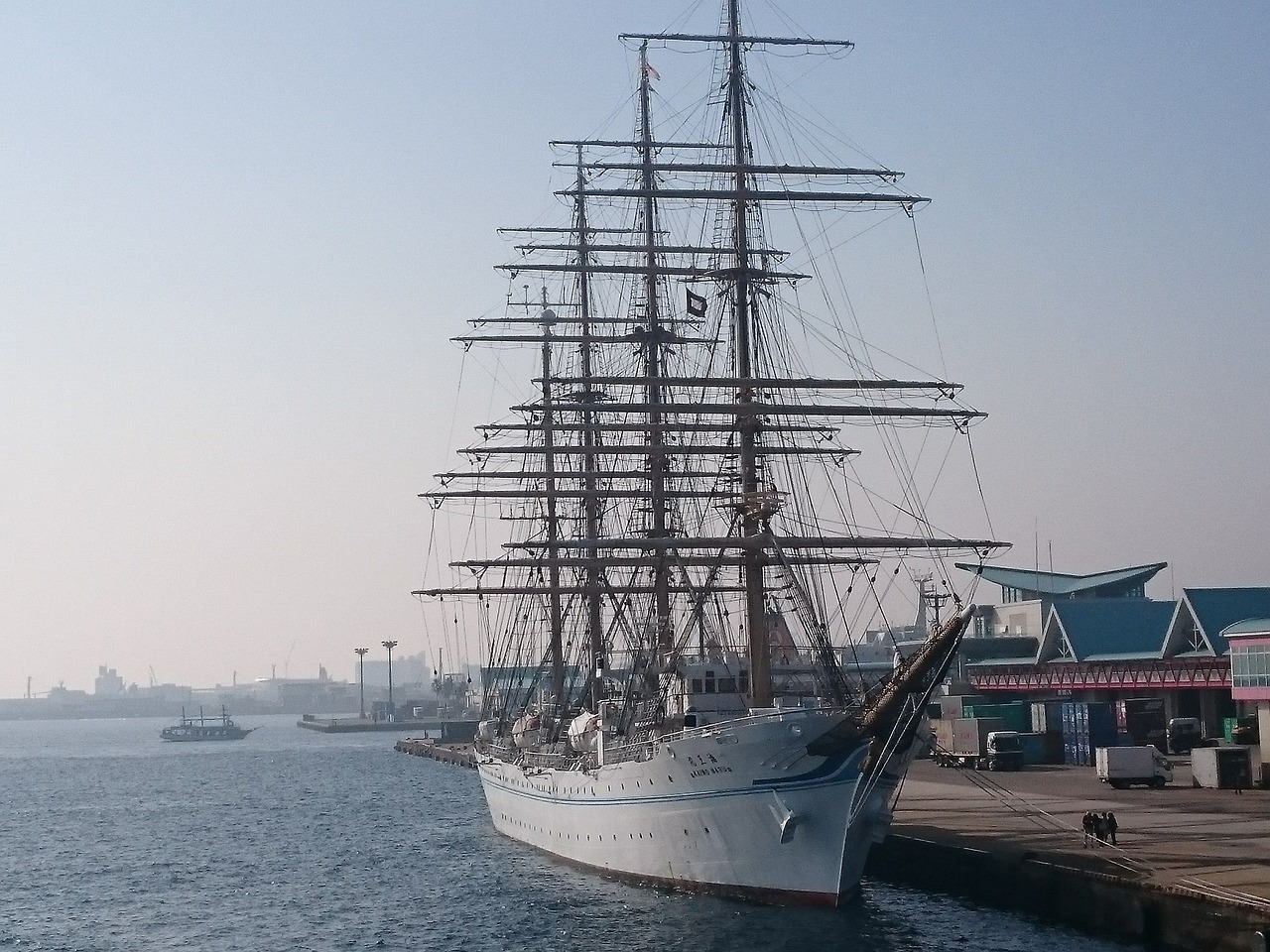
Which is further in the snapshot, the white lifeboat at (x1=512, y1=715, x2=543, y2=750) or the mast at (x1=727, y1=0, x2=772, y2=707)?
the white lifeboat at (x1=512, y1=715, x2=543, y2=750)

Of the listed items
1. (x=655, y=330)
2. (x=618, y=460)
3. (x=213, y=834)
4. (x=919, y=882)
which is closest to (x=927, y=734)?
(x=919, y=882)

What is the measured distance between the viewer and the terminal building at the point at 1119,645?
86.5 m

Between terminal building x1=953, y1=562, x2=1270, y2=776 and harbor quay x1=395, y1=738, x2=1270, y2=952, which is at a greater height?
terminal building x1=953, y1=562, x2=1270, y2=776

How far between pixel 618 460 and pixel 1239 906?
5624cm

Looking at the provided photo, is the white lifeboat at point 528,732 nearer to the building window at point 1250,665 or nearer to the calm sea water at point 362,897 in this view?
the calm sea water at point 362,897

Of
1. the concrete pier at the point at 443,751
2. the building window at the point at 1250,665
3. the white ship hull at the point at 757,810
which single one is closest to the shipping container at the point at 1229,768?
the building window at the point at 1250,665

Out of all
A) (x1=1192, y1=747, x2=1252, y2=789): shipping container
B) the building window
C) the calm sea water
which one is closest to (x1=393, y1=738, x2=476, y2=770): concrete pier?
the calm sea water

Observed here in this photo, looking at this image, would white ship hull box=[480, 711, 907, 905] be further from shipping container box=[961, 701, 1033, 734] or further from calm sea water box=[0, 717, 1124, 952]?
shipping container box=[961, 701, 1033, 734]

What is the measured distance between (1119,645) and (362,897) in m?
67.3

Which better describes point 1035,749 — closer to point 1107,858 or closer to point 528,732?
point 528,732

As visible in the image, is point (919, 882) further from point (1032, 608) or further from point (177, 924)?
point (1032, 608)

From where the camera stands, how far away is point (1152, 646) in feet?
355

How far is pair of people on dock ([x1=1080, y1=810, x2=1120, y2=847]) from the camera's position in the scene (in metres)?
46.7

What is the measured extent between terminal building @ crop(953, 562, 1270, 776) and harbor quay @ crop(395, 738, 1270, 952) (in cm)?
1104
